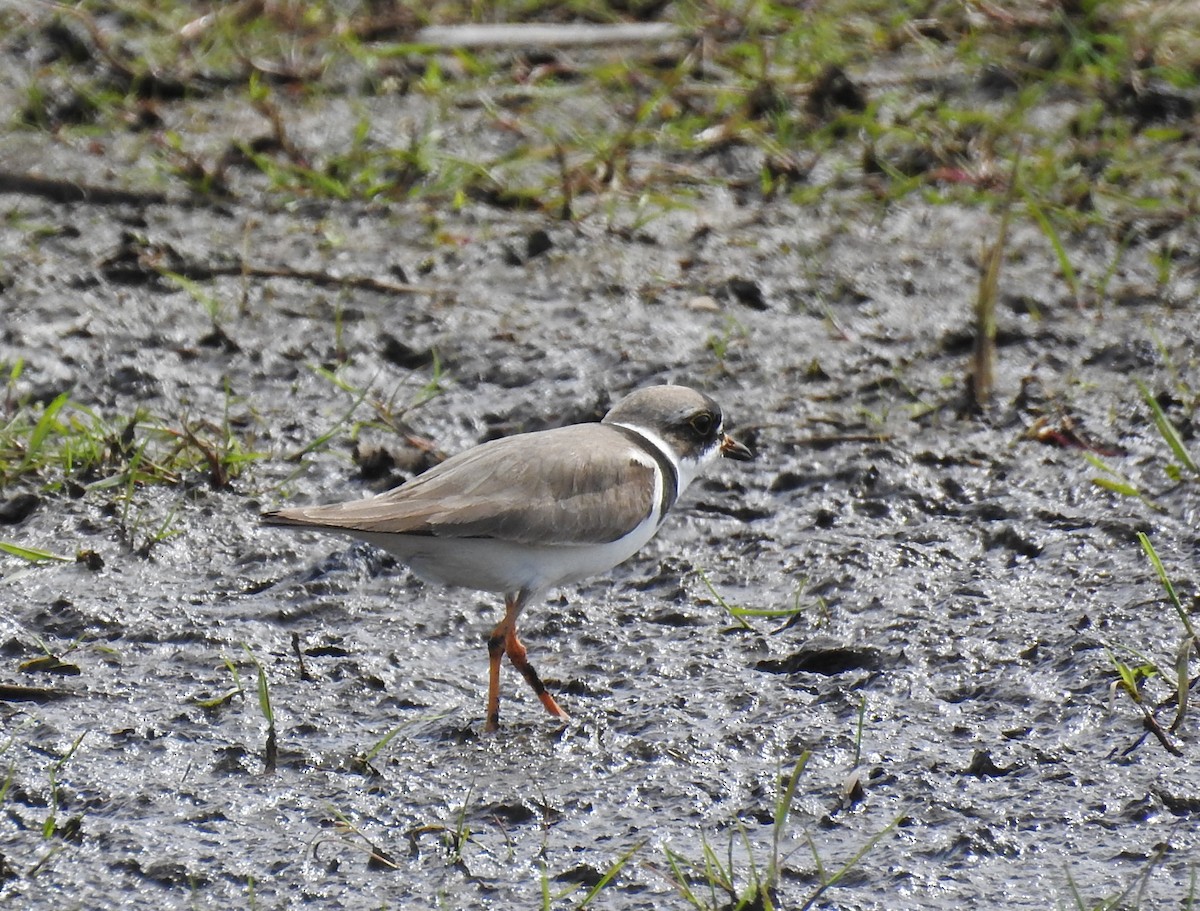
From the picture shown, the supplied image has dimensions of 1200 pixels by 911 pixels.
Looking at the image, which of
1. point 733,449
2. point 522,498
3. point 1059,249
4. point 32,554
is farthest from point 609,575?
point 1059,249

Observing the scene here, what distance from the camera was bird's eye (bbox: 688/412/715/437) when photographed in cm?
490

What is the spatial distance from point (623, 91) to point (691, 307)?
6.77 feet

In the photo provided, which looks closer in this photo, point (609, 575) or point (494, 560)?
point (494, 560)

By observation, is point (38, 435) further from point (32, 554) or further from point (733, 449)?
point (733, 449)

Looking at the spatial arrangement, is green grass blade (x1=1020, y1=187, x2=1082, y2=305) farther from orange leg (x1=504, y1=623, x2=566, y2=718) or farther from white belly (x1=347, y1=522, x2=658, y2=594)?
orange leg (x1=504, y1=623, x2=566, y2=718)

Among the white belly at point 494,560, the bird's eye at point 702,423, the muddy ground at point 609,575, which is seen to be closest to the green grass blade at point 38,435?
the muddy ground at point 609,575

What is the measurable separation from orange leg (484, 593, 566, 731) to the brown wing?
23 cm

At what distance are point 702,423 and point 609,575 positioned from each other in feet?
Answer: 1.93

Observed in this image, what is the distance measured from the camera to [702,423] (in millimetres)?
4922

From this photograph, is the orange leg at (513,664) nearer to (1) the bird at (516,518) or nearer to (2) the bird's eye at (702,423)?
(1) the bird at (516,518)

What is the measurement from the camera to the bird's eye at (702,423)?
4898 mm

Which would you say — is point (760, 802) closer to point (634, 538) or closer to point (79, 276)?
point (634, 538)

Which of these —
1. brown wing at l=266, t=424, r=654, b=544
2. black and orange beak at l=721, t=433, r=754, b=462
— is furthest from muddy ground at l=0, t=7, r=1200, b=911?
brown wing at l=266, t=424, r=654, b=544

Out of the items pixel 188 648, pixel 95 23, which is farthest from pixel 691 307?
pixel 95 23
